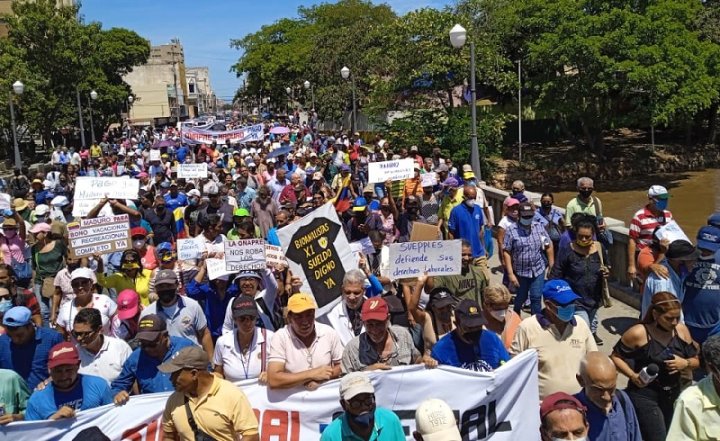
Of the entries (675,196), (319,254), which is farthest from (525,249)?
(675,196)

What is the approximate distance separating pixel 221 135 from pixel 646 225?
1666 centimetres

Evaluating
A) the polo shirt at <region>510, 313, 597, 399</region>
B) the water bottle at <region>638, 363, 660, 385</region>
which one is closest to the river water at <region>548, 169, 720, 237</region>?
the polo shirt at <region>510, 313, 597, 399</region>

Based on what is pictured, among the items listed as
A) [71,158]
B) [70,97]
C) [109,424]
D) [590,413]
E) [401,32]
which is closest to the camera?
[590,413]

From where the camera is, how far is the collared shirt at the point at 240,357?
4.75m

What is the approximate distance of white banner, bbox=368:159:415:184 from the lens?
35.3 ft

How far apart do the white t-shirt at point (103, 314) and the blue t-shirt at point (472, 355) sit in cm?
295

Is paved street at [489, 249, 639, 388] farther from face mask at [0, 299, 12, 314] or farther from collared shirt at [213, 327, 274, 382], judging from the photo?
face mask at [0, 299, 12, 314]

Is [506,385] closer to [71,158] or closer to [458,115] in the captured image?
[458,115]

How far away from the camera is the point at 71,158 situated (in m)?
24.3

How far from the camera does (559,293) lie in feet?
14.9

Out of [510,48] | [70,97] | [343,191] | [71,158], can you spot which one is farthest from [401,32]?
[70,97]

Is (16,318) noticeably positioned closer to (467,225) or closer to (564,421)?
(564,421)

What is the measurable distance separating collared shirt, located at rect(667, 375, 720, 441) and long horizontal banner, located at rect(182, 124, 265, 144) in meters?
19.4

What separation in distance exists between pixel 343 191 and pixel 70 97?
33248mm
